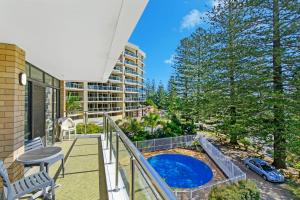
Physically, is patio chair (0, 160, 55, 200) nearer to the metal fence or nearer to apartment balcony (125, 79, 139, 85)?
the metal fence

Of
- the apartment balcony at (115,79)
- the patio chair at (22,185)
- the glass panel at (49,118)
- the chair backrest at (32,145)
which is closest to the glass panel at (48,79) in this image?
the glass panel at (49,118)

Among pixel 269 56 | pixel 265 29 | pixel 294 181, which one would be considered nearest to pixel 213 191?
pixel 294 181

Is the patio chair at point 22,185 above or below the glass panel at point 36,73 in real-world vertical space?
below

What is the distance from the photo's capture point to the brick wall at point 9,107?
2863 mm

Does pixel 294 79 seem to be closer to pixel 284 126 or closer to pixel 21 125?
pixel 284 126

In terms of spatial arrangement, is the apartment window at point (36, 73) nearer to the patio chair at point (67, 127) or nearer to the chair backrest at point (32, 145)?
the chair backrest at point (32, 145)

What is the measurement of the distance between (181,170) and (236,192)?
17.1ft

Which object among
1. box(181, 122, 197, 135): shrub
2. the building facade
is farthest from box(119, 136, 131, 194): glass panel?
the building facade

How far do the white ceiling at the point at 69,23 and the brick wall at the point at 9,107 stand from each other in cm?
24

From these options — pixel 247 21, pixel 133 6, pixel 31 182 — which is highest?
pixel 247 21

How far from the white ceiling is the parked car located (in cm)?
1073

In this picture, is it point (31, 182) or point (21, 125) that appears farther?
point (21, 125)

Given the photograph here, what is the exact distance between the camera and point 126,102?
120ft

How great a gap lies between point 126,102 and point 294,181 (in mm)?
29505
